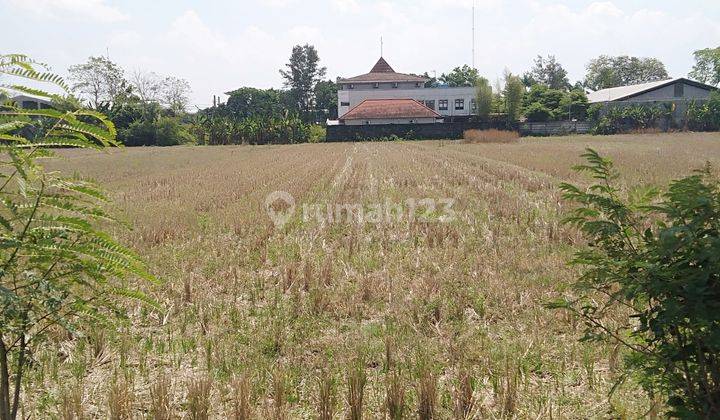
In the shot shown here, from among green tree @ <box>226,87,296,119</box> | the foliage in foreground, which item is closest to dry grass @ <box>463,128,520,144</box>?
the foliage in foreground

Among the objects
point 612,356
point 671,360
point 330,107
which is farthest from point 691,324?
point 330,107

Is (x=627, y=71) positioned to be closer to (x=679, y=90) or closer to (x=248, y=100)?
(x=679, y=90)

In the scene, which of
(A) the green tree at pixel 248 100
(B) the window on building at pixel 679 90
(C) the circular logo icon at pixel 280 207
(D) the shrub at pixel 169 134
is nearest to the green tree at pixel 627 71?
(B) the window on building at pixel 679 90

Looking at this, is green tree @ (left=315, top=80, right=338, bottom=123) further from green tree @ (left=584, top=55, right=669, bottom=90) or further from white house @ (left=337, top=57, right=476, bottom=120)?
green tree @ (left=584, top=55, right=669, bottom=90)

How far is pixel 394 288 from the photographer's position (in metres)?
5.58

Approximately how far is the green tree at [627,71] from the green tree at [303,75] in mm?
45039

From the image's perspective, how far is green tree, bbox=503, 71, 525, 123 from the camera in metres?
57.2

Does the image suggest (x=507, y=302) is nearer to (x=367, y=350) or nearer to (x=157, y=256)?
(x=367, y=350)

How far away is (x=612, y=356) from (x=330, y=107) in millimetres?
78018

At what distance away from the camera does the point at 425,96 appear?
6200 centimetres

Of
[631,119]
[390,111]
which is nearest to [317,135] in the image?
[390,111]

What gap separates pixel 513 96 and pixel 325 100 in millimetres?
32357

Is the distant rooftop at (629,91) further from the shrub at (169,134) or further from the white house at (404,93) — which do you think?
the shrub at (169,134)

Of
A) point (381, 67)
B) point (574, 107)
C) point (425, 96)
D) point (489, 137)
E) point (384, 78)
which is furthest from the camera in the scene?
point (381, 67)
